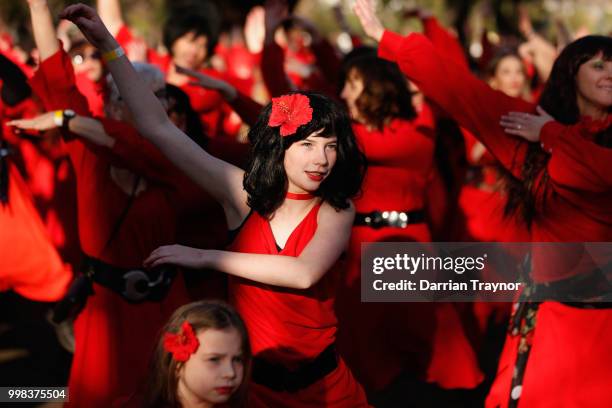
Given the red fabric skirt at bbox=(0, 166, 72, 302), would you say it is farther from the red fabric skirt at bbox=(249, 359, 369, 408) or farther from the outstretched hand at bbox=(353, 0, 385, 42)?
the red fabric skirt at bbox=(249, 359, 369, 408)

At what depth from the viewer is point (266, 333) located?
3422mm

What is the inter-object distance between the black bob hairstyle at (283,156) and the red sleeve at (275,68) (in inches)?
110

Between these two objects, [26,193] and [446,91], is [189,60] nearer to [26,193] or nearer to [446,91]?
[26,193]

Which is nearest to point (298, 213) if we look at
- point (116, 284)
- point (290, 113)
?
point (290, 113)

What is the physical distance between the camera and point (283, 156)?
138 inches

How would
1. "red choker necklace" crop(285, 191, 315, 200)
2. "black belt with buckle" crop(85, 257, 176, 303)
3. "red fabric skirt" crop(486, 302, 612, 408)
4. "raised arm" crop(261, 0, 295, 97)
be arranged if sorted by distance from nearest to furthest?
"red choker necklace" crop(285, 191, 315, 200), "red fabric skirt" crop(486, 302, 612, 408), "black belt with buckle" crop(85, 257, 176, 303), "raised arm" crop(261, 0, 295, 97)

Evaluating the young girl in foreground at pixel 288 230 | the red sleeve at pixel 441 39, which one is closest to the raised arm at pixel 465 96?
the young girl in foreground at pixel 288 230

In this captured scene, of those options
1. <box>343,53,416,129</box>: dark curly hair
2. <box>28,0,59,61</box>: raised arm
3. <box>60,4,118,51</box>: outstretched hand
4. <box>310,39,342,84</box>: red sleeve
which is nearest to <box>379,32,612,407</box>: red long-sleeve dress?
<box>343,53,416,129</box>: dark curly hair

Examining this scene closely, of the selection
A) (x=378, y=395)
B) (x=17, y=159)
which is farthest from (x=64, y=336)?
(x=378, y=395)

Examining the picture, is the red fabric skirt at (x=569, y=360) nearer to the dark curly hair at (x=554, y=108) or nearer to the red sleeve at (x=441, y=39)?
the dark curly hair at (x=554, y=108)

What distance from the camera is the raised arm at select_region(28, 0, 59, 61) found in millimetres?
4359

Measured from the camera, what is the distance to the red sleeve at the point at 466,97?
14.4 ft

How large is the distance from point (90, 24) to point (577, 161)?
1.92 meters

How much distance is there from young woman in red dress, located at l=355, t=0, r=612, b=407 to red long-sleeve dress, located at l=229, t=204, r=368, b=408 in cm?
105
